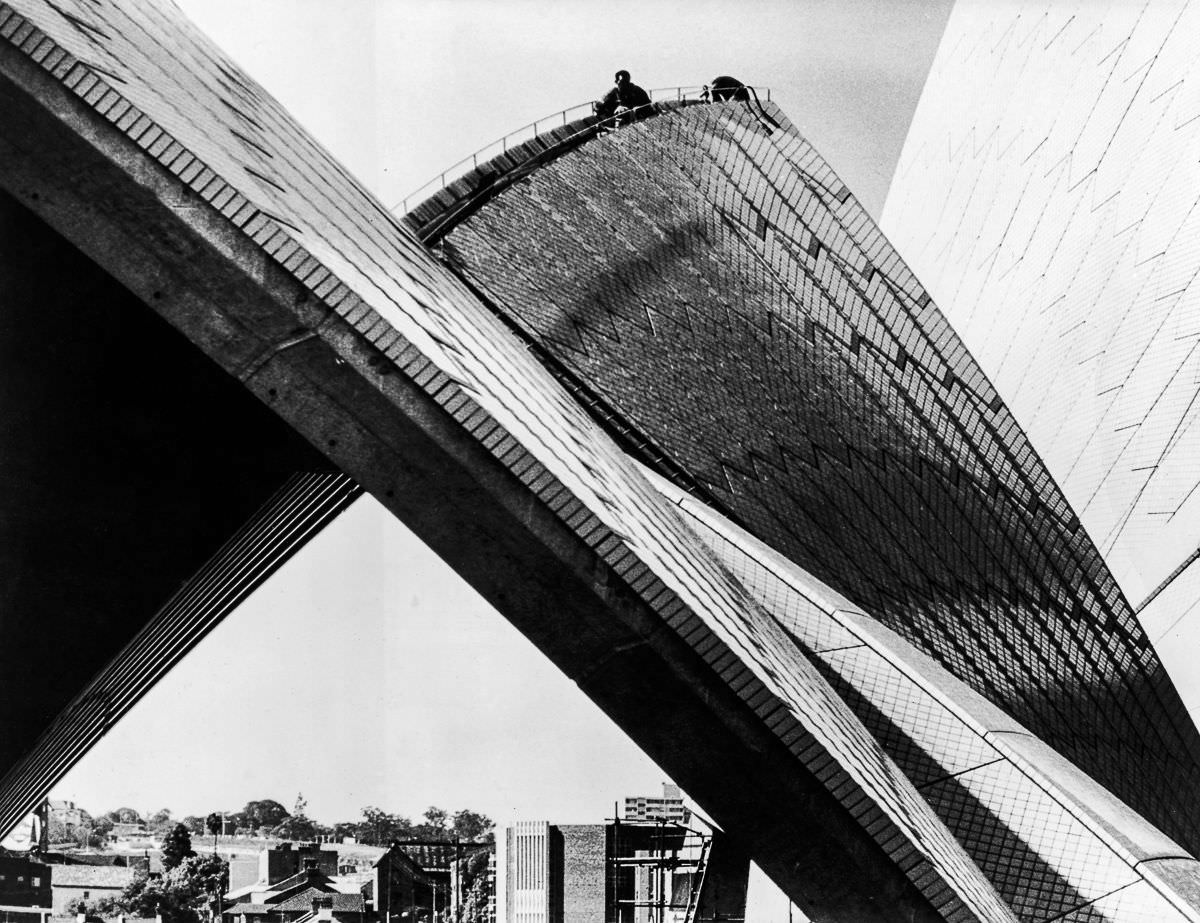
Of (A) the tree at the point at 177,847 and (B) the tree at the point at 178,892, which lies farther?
(A) the tree at the point at 177,847

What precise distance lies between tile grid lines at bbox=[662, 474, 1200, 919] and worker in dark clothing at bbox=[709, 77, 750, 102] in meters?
6.74

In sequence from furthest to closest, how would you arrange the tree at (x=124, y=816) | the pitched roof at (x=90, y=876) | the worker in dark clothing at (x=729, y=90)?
the tree at (x=124, y=816) < the pitched roof at (x=90, y=876) < the worker in dark clothing at (x=729, y=90)

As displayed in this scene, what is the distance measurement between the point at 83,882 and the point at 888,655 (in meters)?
45.1

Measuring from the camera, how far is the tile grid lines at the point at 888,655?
9488 mm

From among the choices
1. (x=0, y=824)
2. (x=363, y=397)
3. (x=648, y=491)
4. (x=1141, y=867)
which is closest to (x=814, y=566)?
(x=648, y=491)

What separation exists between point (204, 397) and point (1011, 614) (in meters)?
7.45

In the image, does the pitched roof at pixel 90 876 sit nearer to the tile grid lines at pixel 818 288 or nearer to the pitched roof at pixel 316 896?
the pitched roof at pixel 316 896

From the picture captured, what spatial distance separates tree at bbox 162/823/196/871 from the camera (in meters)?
52.3

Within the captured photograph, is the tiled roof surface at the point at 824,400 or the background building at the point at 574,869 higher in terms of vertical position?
the tiled roof surface at the point at 824,400

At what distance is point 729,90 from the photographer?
18.6m

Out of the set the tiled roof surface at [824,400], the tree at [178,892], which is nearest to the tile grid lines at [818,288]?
the tiled roof surface at [824,400]

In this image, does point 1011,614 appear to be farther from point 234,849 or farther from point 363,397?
point 234,849

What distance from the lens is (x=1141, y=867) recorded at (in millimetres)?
9250

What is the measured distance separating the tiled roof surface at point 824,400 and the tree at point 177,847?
1623 inches
